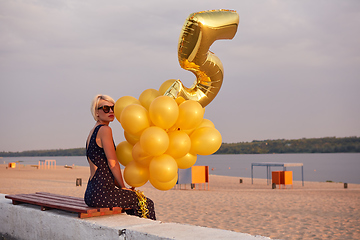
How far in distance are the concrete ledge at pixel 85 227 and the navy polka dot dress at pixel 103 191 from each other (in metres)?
0.19

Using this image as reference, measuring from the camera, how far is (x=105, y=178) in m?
3.85

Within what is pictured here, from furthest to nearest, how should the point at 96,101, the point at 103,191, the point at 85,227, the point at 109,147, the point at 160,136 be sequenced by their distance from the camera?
the point at 96,101
the point at 109,147
the point at 103,191
the point at 160,136
the point at 85,227

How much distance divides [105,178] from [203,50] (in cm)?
197

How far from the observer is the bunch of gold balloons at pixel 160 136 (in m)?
3.68

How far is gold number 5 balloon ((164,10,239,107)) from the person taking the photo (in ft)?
13.5

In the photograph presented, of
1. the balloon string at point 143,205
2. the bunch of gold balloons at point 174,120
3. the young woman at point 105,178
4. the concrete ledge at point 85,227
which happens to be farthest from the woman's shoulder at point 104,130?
the concrete ledge at point 85,227

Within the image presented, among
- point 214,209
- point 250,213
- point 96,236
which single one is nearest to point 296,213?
point 250,213

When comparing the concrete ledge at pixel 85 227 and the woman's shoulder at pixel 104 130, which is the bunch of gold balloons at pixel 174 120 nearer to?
the woman's shoulder at pixel 104 130

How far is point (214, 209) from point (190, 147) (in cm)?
753

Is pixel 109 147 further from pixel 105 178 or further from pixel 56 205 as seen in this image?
pixel 56 205

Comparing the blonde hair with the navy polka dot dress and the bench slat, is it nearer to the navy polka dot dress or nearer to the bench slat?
the navy polka dot dress

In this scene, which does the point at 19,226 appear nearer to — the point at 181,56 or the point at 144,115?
the point at 144,115

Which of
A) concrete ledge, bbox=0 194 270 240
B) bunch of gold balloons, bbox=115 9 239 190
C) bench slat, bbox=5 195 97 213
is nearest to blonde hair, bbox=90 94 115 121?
bunch of gold balloons, bbox=115 9 239 190

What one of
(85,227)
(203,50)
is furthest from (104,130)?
(203,50)
